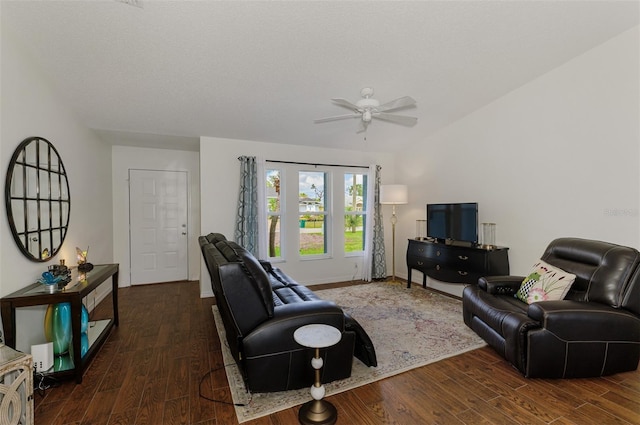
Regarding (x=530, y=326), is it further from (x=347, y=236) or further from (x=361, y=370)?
(x=347, y=236)

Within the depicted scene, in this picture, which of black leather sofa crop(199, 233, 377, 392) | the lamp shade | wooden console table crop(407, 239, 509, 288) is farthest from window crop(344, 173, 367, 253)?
black leather sofa crop(199, 233, 377, 392)

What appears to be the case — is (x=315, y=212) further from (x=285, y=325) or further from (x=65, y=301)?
(x=65, y=301)

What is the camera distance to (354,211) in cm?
560

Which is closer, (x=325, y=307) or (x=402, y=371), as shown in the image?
(x=325, y=307)

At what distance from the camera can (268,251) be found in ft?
16.2

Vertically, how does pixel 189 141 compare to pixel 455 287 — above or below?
above

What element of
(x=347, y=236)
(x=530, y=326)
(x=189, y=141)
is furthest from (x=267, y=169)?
(x=530, y=326)

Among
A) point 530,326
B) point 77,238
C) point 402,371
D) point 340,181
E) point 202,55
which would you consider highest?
point 202,55

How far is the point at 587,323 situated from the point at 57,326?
4112 millimetres

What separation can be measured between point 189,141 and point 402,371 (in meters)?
4.28

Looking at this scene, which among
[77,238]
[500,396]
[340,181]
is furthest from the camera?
[340,181]

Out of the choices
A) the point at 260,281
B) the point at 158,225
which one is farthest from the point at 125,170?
the point at 260,281

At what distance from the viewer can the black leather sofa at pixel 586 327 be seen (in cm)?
222

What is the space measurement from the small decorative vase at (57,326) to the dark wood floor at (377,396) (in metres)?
0.31
